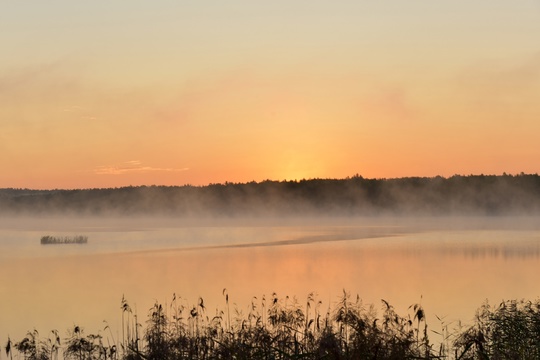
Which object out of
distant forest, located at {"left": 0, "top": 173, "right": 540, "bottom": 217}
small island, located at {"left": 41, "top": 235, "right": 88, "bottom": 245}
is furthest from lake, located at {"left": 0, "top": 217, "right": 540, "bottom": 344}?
distant forest, located at {"left": 0, "top": 173, "right": 540, "bottom": 217}

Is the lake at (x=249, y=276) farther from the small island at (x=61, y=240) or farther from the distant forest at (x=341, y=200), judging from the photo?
the distant forest at (x=341, y=200)

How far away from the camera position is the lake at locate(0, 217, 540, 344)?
82.6 ft

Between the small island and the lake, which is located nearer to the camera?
the lake

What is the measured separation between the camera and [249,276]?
115ft

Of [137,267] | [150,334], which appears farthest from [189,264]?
[150,334]

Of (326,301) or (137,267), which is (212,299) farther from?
(137,267)

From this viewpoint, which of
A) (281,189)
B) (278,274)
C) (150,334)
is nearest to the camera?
(150,334)

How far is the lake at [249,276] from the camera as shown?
2517 cm

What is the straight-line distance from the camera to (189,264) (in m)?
41.0

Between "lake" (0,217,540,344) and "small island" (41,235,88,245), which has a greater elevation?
"small island" (41,235,88,245)

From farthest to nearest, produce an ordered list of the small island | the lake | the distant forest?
the distant forest, the small island, the lake

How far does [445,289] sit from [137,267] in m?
17.8

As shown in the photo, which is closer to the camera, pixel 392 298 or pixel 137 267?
pixel 392 298

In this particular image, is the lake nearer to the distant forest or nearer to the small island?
the small island
